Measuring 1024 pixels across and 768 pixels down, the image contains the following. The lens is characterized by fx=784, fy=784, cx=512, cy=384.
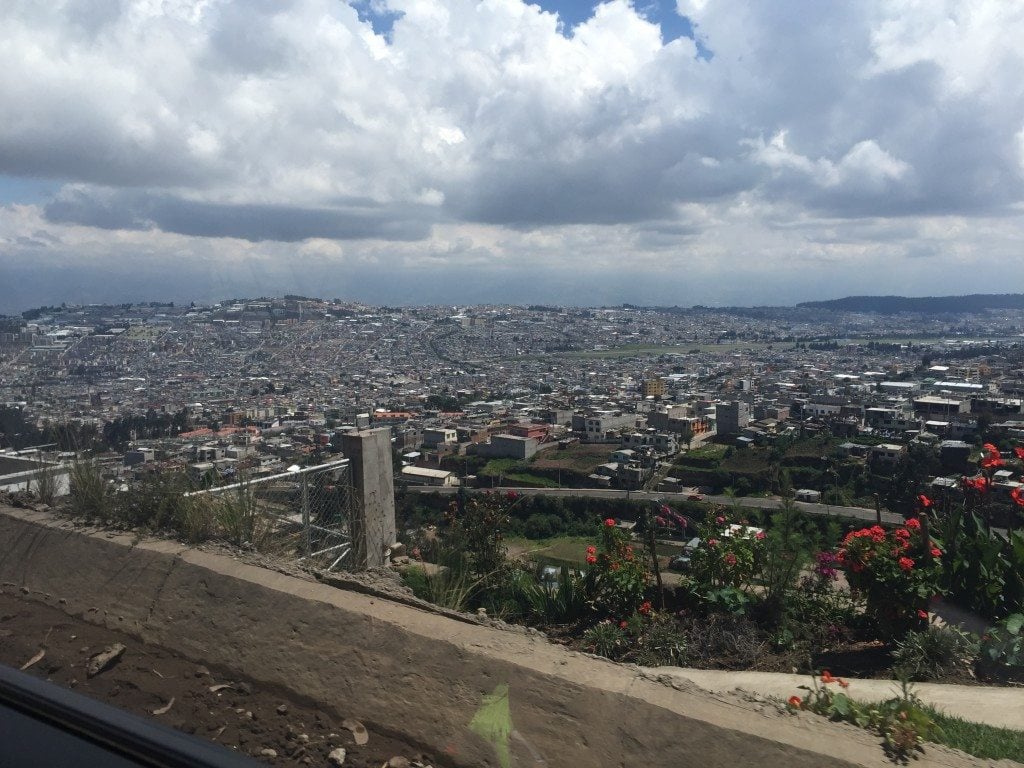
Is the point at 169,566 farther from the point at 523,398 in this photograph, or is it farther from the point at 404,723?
the point at 523,398

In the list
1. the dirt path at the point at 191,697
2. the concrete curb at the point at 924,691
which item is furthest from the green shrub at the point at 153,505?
the concrete curb at the point at 924,691

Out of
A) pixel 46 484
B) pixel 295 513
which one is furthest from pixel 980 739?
pixel 46 484

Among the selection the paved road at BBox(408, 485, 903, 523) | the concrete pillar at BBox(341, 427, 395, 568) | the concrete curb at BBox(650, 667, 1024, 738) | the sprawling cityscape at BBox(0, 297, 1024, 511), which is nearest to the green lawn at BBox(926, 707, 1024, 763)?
the concrete curb at BBox(650, 667, 1024, 738)

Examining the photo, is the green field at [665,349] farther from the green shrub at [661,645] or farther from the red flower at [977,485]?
the green shrub at [661,645]

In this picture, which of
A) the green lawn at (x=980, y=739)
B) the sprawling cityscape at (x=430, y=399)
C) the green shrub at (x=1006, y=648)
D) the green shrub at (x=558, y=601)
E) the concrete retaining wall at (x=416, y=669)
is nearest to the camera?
the concrete retaining wall at (x=416, y=669)

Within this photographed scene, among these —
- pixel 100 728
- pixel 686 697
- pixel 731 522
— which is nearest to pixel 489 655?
pixel 686 697

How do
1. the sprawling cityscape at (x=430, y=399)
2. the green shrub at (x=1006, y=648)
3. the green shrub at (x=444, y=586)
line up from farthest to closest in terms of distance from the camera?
1. the sprawling cityscape at (x=430, y=399)
2. the green shrub at (x=444, y=586)
3. the green shrub at (x=1006, y=648)

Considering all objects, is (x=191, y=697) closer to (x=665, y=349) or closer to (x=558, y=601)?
(x=558, y=601)
